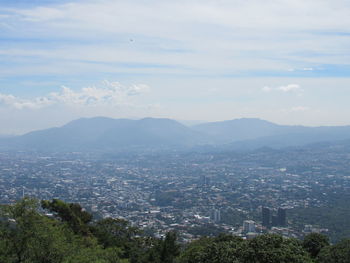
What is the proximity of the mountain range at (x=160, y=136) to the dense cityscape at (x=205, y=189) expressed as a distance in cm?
3394

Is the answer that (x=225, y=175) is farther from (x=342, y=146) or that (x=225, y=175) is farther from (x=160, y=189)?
(x=342, y=146)

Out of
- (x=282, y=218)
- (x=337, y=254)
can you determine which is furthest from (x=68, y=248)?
(x=282, y=218)

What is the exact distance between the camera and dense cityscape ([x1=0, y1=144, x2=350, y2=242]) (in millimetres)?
34188

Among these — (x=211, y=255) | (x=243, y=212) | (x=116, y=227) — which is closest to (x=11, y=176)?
(x=243, y=212)

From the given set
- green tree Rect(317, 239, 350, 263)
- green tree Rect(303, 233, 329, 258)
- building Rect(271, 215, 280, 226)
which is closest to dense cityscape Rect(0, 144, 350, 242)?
building Rect(271, 215, 280, 226)

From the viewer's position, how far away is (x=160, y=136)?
149750 millimetres

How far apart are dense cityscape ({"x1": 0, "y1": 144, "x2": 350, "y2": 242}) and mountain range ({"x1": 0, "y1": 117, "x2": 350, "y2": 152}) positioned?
111ft

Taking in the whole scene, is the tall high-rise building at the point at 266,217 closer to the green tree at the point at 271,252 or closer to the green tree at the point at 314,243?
the green tree at the point at 314,243

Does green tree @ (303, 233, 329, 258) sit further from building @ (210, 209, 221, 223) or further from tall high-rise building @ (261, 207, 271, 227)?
building @ (210, 209, 221, 223)

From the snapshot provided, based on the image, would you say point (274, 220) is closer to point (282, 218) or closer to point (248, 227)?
point (282, 218)

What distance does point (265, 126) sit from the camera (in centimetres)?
18388

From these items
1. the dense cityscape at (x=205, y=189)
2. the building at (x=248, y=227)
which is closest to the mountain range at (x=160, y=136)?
the dense cityscape at (x=205, y=189)

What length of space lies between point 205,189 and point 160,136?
3809 inches

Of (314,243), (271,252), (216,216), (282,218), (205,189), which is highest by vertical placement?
(271,252)
